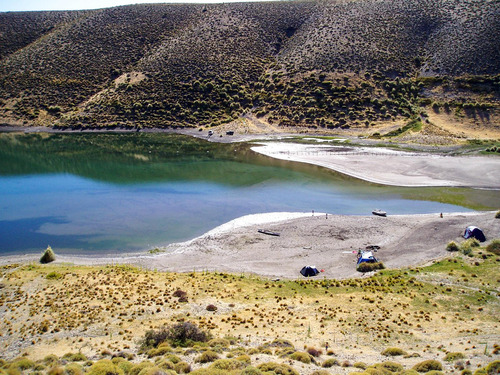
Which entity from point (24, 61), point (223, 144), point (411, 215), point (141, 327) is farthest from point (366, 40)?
point (141, 327)

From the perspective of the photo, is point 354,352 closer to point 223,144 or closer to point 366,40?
point 223,144

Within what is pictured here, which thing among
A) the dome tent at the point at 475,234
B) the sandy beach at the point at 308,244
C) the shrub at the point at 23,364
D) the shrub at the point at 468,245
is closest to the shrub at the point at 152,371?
the shrub at the point at 23,364

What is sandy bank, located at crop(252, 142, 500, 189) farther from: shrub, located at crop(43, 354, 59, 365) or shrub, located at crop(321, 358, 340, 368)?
shrub, located at crop(43, 354, 59, 365)

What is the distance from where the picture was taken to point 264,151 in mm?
71938

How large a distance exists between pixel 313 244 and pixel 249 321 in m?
13.6

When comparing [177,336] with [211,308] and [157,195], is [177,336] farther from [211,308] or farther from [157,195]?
[157,195]

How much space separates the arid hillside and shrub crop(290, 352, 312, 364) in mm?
67823

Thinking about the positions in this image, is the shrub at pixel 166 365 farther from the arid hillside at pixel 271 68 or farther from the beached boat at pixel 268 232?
the arid hillside at pixel 271 68

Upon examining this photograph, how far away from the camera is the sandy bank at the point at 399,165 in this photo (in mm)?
54688

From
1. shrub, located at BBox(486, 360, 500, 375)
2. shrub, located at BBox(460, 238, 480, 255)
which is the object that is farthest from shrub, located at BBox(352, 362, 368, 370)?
shrub, located at BBox(460, 238, 480, 255)

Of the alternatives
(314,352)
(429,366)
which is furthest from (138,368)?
(429,366)

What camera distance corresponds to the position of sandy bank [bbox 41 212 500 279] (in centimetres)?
3281

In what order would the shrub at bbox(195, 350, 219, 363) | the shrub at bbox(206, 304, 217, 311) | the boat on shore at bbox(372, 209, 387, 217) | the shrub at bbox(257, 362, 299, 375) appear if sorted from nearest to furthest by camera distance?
the shrub at bbox(257, 362, 299, 375), the shrub at bbox(195, 350, 219, 363), the shrub at bbox(206, 304, 217, 311), the boat on shore at bbox(372, 209, 387, 217)

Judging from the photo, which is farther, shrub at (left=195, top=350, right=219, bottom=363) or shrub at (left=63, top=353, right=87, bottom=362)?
shrub at (left=63, top=353, right=87, bottom=362)
